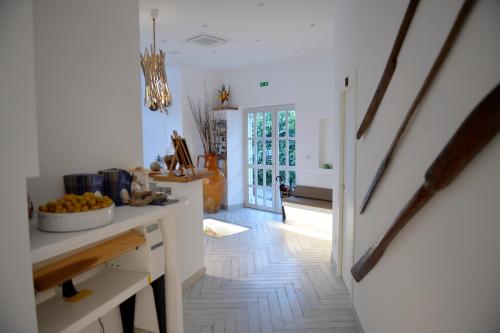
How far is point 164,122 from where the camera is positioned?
22.5ft

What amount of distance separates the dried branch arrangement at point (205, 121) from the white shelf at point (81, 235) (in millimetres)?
5149

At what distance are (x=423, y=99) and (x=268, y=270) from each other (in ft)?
9.32

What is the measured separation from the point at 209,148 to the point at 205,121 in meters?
0.60

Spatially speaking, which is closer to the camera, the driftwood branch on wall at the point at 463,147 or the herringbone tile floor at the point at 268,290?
the driftwood branch on wall at the point at 463,147

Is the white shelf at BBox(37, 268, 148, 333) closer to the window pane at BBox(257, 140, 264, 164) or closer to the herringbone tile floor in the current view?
the herringbone tile floor

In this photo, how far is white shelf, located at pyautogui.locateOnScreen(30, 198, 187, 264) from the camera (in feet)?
3.32

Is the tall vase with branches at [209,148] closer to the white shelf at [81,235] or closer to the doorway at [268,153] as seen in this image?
the doorway at [268,153]

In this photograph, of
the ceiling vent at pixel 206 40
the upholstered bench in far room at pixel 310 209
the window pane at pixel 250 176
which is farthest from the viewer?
the window pane at pixel 250 176

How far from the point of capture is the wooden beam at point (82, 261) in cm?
122

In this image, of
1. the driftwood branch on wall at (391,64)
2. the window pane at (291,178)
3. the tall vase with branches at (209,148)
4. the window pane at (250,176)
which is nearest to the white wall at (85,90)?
the driftwood branch on wall at (391,64)

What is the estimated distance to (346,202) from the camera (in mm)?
3180

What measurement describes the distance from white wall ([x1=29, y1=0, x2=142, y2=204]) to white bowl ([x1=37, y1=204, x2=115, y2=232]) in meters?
0.36

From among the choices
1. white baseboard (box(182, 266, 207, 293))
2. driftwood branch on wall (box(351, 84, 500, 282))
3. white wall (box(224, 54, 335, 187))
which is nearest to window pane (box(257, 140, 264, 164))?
white wall (box(224, 54, 335, 187))

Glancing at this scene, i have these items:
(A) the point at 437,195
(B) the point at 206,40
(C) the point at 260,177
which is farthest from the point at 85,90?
(C) the point at 260,177
